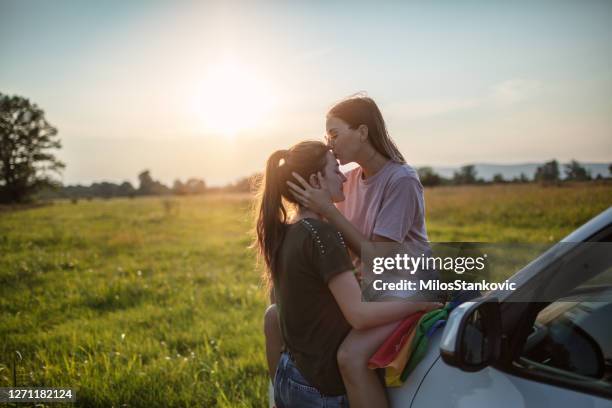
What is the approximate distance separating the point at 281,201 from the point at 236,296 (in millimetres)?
5024

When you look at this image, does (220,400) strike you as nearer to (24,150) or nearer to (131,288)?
(131,288)

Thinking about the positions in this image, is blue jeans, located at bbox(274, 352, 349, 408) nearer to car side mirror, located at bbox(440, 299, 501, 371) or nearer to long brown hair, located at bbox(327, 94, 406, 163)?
car side mirror, located at bbox(440, 299, 501, 371)

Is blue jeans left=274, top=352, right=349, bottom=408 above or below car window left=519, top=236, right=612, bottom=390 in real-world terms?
below

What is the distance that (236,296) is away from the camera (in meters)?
7.24

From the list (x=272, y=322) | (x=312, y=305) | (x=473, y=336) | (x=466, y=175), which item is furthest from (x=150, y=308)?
(x=466, y=175)

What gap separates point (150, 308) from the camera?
6605mm

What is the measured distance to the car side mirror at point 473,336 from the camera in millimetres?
1471

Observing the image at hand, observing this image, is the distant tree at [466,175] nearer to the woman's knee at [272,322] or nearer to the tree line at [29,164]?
the tree line at [29,164]

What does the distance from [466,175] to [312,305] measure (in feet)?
83.8

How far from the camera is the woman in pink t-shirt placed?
8.79ft

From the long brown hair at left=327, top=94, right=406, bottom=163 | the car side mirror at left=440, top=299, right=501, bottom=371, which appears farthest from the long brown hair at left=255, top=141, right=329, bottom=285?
the car side mirror at left=440, top=299, right=501, bottom=371

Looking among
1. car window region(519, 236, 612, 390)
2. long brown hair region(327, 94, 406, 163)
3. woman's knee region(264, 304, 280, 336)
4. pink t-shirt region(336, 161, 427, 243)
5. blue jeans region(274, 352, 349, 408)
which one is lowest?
blue jeans region(274, 352, 349, 408)

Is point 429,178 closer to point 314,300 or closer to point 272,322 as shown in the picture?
point 272,322

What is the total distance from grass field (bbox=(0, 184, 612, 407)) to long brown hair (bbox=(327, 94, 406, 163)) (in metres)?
0.84
